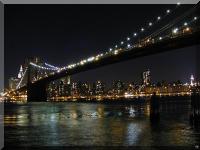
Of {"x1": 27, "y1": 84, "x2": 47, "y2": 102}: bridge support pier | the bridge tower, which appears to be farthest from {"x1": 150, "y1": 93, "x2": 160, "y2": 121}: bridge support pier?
{"x1": 27, "y1": 84, "x2": 47, "y2": 102}: bridge support pier

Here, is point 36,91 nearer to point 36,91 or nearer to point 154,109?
point 36,91

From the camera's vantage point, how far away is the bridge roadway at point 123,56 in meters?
43.8

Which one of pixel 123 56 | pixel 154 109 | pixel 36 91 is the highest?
pixel 123 56

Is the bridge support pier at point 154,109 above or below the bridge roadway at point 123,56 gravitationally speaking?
below

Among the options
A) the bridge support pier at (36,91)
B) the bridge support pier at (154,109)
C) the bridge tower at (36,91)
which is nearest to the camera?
the bridge support pier at (154,109)

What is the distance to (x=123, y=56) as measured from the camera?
54.8 metres

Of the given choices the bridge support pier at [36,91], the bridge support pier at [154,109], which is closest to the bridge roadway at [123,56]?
the bridge support pier at [36,91]

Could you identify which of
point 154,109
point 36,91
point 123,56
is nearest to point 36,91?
point 36,91

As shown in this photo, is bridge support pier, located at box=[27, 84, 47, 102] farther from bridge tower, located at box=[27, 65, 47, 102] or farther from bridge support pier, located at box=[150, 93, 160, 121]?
bridge support pier, located at box=[150, 93, 160, 121]

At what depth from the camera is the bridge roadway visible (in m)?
43.8

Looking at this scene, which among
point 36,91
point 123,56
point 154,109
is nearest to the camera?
point 154,109

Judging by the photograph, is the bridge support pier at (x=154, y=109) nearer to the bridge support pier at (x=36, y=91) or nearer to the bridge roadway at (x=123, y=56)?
the bridge roadway at (x=123, y=56)

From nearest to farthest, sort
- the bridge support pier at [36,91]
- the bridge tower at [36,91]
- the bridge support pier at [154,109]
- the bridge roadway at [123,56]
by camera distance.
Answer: the bridge support pier at [154,109], the bridge roadway at [123,56], the bridge tower at [36,91], the bridge support pier at [36,91]

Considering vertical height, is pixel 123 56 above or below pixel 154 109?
above
